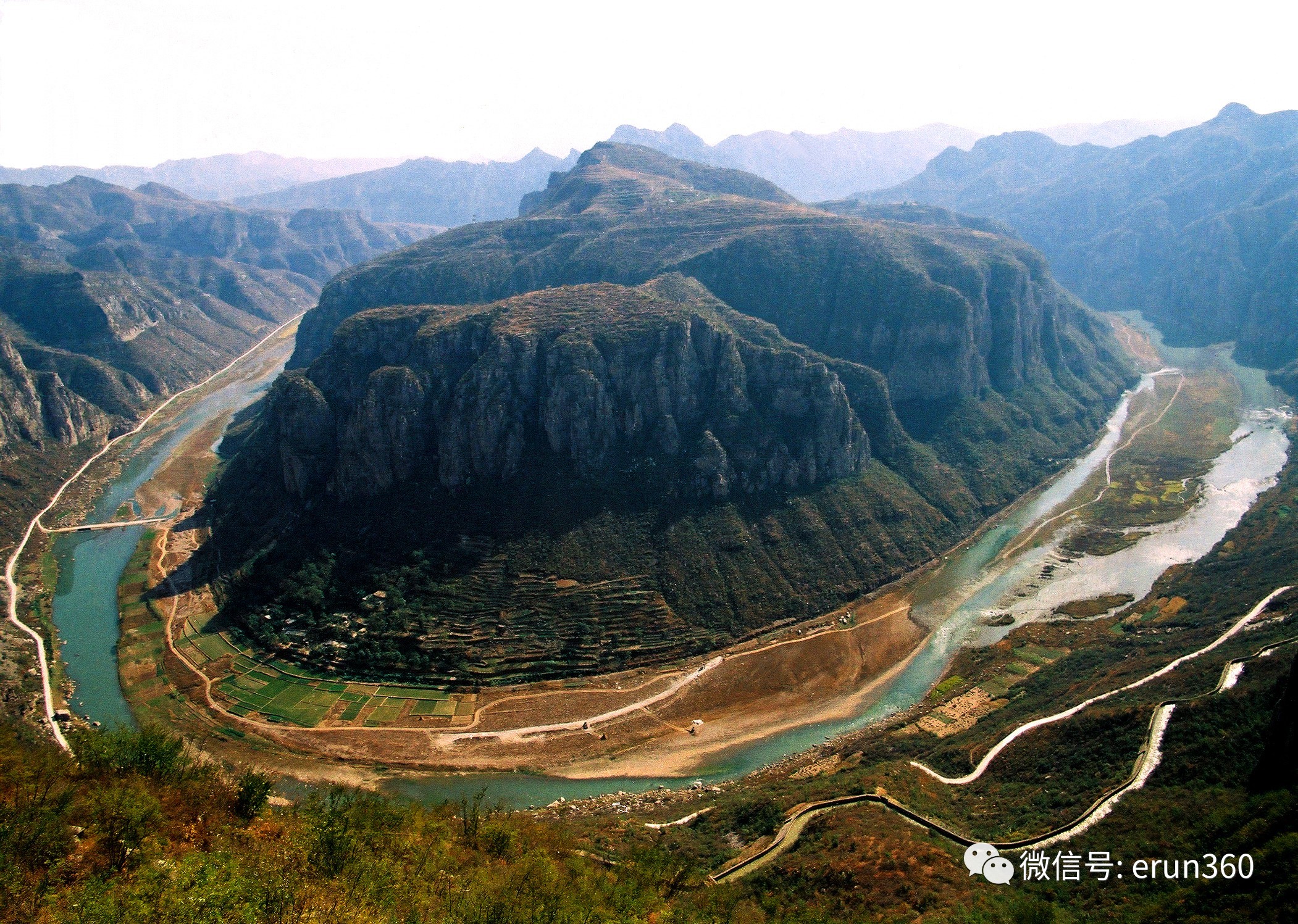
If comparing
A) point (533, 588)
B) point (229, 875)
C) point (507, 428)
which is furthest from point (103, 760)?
point (507, 428)

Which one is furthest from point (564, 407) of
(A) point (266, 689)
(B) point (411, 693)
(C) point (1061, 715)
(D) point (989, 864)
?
(D) point (989, 864)

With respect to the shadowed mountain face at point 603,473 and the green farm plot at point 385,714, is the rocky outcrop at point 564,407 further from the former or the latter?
the green farm plot at point 385,714

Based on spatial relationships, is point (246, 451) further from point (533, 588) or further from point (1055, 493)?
point (1055, 493)

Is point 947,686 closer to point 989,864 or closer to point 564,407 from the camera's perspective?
point 989,864

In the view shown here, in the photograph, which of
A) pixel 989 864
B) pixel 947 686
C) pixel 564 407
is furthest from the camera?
pixel 564 407

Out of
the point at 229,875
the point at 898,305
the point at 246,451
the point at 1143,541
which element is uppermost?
the point at 898,305

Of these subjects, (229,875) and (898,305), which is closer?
(229,875)

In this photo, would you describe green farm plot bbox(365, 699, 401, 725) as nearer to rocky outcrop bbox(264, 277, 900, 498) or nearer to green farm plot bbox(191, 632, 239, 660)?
green farm plot bbox(191, 632, 239, 660)
